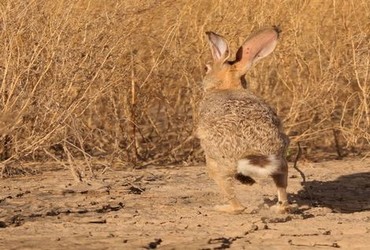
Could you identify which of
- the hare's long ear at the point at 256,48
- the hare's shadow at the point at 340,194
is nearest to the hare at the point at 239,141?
the hare's long ear at the point at 256,48

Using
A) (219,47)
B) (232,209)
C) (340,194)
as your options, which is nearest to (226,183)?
(232,209)

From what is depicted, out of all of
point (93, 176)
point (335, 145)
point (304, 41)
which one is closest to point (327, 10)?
point (304, 41)

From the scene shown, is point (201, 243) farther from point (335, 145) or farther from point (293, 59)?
point (335, 145)

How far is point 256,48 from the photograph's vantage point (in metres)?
6.80

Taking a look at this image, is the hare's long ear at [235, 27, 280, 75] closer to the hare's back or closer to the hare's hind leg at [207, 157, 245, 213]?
the hare's back

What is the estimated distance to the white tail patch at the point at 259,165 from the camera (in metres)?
5.83

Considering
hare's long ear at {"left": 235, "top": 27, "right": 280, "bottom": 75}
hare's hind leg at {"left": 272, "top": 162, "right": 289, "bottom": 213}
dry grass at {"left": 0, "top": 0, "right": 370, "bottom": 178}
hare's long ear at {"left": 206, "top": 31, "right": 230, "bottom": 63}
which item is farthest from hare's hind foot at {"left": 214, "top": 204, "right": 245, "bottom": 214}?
dry grass at {"left": 0, "top": 0, "right": 370, "bottom": 178}

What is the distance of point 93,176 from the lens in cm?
734

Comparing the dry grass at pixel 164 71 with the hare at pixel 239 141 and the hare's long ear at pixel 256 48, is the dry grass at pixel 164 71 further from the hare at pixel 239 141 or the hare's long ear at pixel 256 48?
the hare at pixel 239 141

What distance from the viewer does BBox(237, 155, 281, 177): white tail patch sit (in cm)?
583

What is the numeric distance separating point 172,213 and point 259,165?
0.68 metres

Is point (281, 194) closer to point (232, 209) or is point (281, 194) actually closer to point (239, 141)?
point (232, 209)

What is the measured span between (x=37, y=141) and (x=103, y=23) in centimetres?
103

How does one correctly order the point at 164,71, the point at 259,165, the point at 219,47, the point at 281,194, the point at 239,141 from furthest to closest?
the point at 164,71, the point at 219,47, the point at 281,194, the point at 239,141, the point at 259,165
